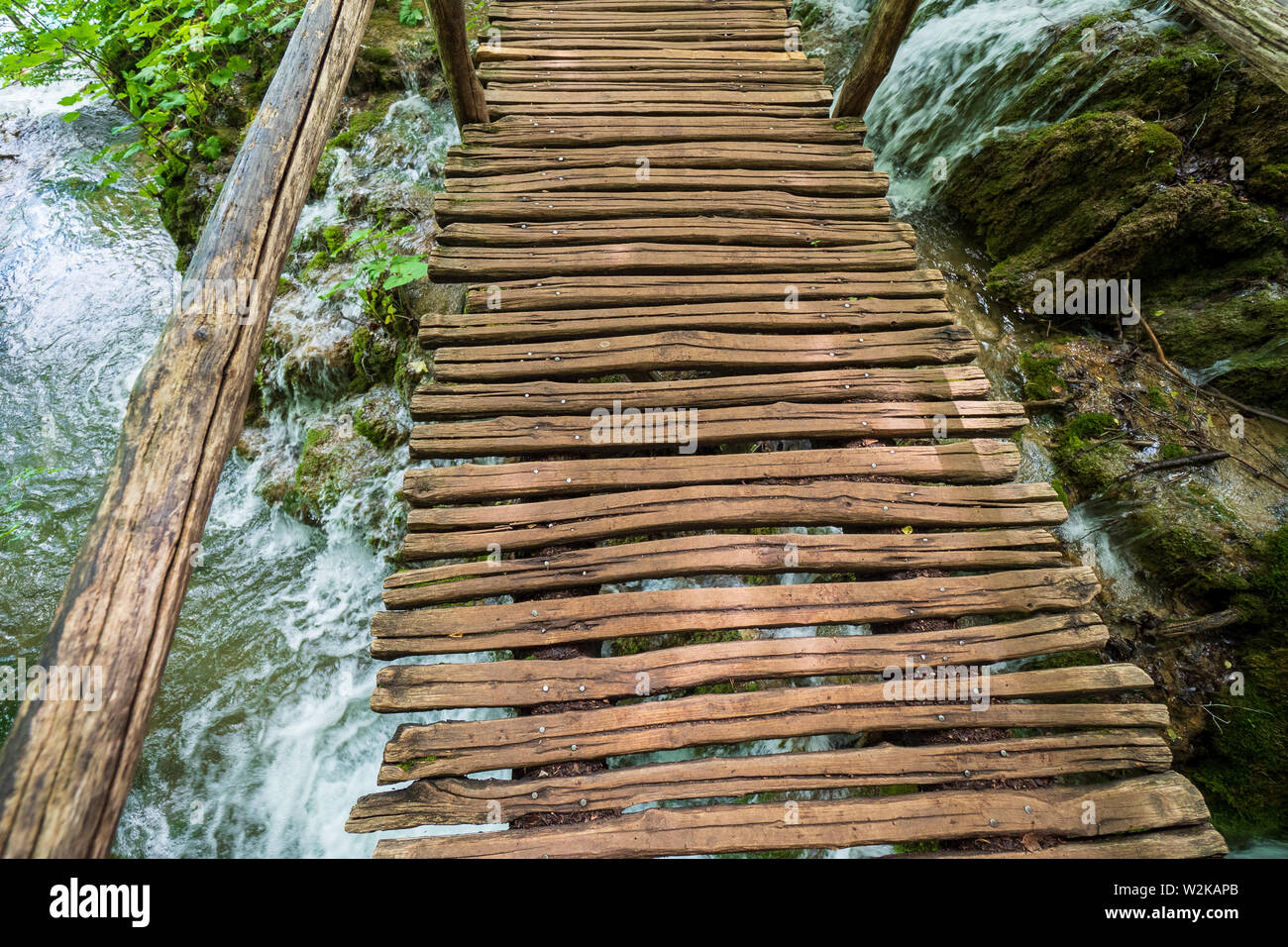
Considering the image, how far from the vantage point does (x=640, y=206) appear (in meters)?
3.95

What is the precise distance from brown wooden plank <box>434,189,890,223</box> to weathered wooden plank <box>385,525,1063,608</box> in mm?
2245

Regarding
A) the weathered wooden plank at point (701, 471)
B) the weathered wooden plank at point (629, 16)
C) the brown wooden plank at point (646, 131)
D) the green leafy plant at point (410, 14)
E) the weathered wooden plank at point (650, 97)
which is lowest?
the weathered wooden plank at point (701, 471)

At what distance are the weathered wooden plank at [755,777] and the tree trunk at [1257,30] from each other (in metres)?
3.10

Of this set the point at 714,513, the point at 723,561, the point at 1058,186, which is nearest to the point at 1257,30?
the point at 1058,186

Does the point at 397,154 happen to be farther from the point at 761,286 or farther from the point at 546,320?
the point at 761,286

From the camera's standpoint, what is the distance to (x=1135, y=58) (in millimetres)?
4492

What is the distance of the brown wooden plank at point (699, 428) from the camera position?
3090 mm

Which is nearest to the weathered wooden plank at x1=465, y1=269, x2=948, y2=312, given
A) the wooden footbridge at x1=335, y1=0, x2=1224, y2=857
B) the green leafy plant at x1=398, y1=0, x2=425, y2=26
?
the wooden footbridge at x1=335, y1=0, x2=1224, y2=857

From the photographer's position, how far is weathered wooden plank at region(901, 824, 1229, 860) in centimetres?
230

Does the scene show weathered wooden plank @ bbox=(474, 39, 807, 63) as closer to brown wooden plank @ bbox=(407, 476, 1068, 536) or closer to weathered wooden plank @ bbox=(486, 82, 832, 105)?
weathered wooden plank @ bbox=(486, 82, 832, 105)

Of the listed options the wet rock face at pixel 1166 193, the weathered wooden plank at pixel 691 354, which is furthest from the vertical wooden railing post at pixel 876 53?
the weathered wooden plank at pixel 691 354

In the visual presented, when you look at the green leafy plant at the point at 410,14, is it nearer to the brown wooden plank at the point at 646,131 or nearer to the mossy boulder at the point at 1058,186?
the brown wooden plank at the point at 646,131

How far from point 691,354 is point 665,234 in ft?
3.14

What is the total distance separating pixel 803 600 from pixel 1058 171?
160 inches
